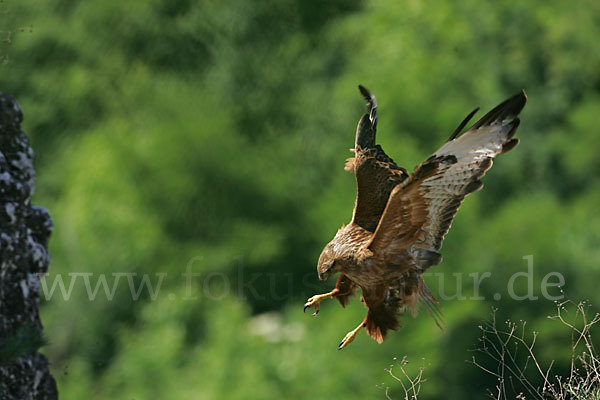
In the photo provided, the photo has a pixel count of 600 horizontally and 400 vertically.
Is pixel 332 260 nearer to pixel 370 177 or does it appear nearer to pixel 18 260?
pixel 370 177

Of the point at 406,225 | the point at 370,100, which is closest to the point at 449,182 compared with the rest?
the point at 406,225

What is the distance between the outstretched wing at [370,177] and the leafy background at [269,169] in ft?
19.7

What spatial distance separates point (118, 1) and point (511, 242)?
6815 mm

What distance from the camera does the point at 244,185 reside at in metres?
11.0

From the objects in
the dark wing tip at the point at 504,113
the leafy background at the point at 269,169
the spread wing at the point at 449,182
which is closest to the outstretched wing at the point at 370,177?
the spread wing at the point at 449,182

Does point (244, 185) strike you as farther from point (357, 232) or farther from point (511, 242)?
point (357, 232)

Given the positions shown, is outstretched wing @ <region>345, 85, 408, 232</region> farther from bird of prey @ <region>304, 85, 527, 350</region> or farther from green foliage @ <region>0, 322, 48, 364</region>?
green foliage @ <region>0, 322, 48, 364</region>

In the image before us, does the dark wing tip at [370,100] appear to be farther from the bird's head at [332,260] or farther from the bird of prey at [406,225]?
the bird's head at [332,260]

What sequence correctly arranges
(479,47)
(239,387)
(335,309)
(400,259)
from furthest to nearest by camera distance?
(479,47) < (335,309) < (239,387) < (400,259)

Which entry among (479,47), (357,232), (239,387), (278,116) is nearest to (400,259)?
(357,232)

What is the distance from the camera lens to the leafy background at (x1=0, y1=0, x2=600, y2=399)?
9430mm

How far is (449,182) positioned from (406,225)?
196 millimetres

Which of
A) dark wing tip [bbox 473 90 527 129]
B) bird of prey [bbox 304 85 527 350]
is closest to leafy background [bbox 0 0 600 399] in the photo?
bird of prey [bbox 304 85 527 350]

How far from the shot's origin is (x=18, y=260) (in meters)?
2.98
